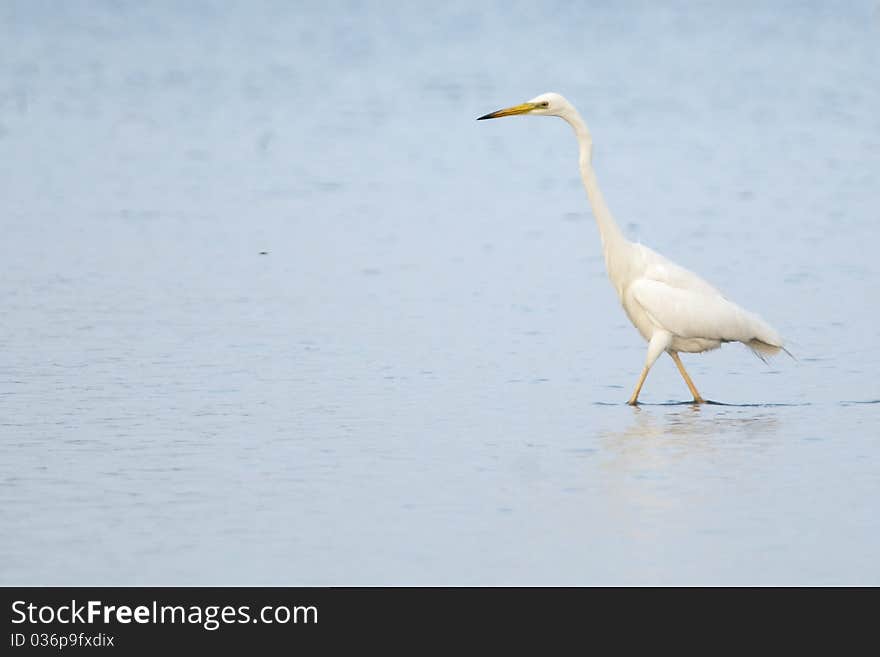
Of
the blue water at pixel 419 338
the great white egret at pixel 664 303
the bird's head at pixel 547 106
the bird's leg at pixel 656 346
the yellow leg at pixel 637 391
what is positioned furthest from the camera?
the bird's head at pixel 547 106

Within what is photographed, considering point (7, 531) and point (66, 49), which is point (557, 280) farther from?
point (66, 49)

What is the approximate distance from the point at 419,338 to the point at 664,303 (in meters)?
1.99

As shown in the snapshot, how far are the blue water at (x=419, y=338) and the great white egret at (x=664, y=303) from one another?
0.30m

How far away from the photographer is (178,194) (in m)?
17.9

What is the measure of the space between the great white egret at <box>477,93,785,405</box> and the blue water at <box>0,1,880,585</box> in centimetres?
30

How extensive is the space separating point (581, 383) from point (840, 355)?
1803 mm

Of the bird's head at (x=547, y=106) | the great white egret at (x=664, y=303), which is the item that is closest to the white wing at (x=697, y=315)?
the great white egret at (x=664, y=303)

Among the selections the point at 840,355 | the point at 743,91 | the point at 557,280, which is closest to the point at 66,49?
the point at 743,91

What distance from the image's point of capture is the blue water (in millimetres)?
7223

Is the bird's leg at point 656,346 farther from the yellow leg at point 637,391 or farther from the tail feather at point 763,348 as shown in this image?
the tail feather at point 763,348

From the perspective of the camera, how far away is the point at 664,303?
10352mm

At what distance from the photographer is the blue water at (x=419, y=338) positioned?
7.22m

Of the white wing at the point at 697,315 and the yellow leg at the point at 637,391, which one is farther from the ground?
the white wing at the point at 697,315

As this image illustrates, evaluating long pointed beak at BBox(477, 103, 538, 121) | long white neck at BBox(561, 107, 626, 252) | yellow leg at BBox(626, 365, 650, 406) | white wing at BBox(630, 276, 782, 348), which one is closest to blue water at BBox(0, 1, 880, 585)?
yellow leg at BBox(626, 365, 650, 406)
